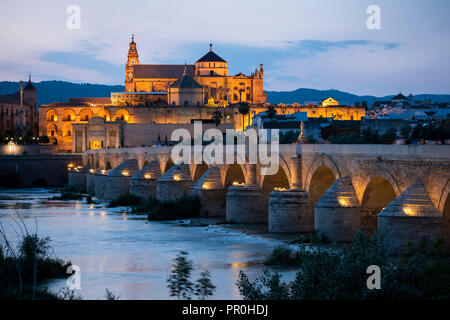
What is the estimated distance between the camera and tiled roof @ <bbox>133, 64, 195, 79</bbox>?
107 m

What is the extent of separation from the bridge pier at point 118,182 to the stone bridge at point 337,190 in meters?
9.19

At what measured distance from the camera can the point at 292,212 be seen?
26078mm

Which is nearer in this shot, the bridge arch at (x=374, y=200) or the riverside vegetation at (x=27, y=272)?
the riverside vegetation at (x=27, y=272)

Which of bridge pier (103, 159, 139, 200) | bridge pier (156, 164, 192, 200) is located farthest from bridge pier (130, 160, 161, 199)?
bridge pier (103, 159, 139, 200)

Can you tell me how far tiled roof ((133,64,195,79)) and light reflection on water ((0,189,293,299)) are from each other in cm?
7109

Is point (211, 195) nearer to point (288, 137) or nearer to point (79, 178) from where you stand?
point (288, 137)

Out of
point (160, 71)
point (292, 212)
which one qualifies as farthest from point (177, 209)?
point (160, 71)

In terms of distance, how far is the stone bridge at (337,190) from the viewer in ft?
60.5

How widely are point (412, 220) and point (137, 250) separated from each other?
370 inches

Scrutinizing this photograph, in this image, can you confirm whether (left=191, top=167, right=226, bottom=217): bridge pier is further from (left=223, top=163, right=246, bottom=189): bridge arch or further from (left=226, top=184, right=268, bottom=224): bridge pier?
(left=226, top=184, right=268, bottom=224): bridge pier

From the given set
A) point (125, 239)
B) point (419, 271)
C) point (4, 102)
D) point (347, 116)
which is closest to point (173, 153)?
point (125, 239)

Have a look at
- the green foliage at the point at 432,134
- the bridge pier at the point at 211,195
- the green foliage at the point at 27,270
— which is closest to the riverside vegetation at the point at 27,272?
the green foliage at the point at 27,270

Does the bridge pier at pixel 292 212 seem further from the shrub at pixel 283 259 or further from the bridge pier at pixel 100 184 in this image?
the bridge pier at pixel 100 184
